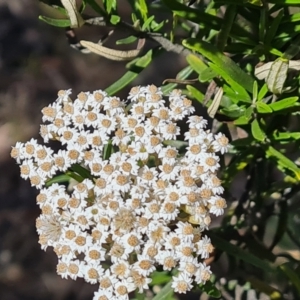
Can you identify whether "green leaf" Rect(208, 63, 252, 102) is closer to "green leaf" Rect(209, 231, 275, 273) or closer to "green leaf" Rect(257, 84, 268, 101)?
"green leaf" Rect(257, 84, 268, 101)

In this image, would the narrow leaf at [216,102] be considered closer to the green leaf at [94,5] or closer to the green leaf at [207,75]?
the green leaf at [207,75]

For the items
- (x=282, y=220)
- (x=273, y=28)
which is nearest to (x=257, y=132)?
(x=273, y=28)

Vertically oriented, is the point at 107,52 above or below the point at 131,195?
above

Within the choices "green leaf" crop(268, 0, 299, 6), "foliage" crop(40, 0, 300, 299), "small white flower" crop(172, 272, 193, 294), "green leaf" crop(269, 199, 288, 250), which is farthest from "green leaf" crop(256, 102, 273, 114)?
"green leaf" crop(269, 199, 288, 250)

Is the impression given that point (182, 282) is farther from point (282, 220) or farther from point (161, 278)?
point (282, 220)

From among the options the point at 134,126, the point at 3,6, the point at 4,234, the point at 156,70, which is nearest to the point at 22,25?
the point at 3,6

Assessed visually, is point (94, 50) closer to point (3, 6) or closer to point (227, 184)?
point (227, 184)
